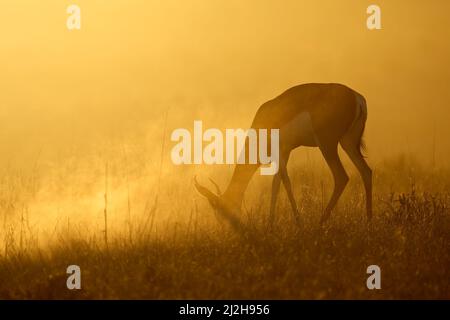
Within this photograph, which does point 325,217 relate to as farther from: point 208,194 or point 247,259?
point 247,259

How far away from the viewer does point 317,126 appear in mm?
10391

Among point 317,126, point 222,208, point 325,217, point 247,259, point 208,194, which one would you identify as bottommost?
point 247,259

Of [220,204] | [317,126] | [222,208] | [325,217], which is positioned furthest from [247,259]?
[317,126]

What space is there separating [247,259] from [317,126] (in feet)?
12.7

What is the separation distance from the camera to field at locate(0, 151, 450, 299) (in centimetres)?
621

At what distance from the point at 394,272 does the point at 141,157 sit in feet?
22.2

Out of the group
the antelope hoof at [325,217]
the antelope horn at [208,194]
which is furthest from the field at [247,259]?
the antelope horn at [208,194]

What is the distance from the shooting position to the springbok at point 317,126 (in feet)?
34.0

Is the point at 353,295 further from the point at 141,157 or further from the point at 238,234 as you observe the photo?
the point at 141,157

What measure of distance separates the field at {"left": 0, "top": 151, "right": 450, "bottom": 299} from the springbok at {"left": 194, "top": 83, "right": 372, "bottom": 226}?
54cm

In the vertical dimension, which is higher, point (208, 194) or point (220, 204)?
point (208, 194)

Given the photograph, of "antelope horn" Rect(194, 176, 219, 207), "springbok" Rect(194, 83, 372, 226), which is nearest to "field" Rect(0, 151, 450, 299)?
"antelope horn" Rect(194, 176, 219, 207)

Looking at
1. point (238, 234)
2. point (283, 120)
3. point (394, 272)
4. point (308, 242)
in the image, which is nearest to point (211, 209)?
point (283, 120)

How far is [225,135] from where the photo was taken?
1415 centimetres
